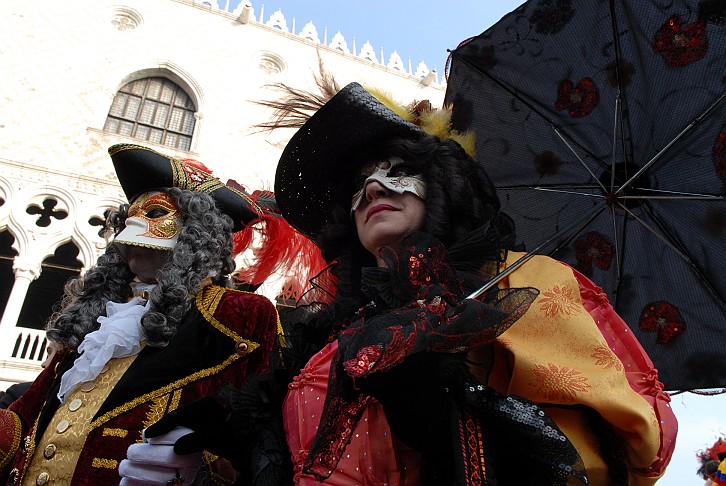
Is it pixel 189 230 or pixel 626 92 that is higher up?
pixel 626 92

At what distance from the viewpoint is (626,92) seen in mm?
1743

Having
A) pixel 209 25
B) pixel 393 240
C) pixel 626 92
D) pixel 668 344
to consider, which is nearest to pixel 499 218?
pixel 393 240

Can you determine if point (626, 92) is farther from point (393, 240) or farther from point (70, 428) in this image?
point (70, 428)

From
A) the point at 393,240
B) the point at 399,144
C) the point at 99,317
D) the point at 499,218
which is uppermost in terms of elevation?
the point at 399,144

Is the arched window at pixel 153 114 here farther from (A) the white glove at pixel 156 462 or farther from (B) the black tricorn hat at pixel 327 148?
(A) the white glove at pixel 156 462

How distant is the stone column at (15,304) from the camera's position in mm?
7698

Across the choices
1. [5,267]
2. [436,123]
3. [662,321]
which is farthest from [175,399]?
[5,267]

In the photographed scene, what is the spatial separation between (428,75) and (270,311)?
12.0 m

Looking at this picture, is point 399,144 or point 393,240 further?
point 399,144

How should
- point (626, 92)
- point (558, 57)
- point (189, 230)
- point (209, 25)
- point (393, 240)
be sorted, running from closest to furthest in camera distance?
point (393, 240)
point (626, 92)
point (558, 57)
point (189, 230)
point (209, 25)

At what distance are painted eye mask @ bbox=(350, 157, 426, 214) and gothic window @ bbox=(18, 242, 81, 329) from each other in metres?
9.31

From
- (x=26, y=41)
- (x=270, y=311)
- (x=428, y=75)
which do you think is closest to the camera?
(x=270, y=311)

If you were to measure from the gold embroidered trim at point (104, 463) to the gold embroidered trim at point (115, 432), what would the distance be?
75 mm

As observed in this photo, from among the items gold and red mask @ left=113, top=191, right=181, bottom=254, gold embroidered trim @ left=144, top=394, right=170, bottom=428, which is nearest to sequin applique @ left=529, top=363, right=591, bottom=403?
gold embroidered trim @ left=144, top=394, right=170, bottom=428
